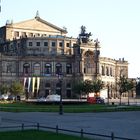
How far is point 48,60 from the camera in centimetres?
14750

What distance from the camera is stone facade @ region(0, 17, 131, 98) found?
14488cm

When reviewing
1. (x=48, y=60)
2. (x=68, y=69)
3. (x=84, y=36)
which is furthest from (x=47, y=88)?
(x=84, y=36)

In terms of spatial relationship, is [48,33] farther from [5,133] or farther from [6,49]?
[5,133]

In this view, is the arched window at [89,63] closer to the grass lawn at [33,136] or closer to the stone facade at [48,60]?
the stone facade at [48,60]

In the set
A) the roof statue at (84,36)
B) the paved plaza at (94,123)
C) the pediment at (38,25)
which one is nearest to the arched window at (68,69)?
the roof statue at (84,36)

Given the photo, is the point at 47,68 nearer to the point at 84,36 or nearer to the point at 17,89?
the point at 84,36

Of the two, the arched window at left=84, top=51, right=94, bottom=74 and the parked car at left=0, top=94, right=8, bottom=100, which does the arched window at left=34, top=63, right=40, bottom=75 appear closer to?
the arched window at left=84, top=51, right=94, bottom=74

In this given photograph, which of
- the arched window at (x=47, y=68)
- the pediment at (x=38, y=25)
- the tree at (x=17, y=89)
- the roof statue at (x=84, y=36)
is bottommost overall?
the tree at (x=17, y=89)

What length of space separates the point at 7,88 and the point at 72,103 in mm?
41873

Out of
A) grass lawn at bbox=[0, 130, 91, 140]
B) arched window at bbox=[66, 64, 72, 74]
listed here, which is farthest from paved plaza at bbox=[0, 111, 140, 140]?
arched window at bbox=[66, 64, 72, 74]

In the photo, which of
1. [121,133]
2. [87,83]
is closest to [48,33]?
[87,83]

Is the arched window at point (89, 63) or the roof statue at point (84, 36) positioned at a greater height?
the roof statue at point (84, 36)

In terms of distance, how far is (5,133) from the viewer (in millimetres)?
29844

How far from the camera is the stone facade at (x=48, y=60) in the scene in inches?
5704
